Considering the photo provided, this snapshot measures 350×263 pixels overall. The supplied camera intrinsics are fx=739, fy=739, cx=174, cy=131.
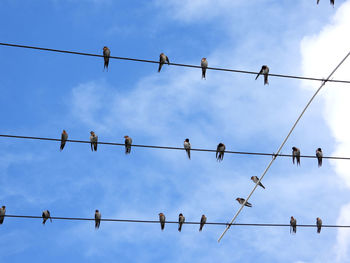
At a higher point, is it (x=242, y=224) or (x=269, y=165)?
(x=269, y=165)

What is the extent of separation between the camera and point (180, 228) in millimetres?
21141

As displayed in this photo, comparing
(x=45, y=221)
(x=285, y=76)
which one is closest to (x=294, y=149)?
(x=285, y=76)

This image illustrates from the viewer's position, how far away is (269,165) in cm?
1589

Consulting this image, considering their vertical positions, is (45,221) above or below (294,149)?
below

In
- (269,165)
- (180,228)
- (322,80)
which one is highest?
(322,80)

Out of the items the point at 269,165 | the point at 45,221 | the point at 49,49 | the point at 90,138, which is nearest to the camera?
the point at 49,49

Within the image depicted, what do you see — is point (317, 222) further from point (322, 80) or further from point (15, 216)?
point (15, 216)

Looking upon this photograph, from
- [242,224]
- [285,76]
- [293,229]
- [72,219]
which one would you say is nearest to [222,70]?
[285,76]

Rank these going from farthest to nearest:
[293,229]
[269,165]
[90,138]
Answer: [293,229]
[90,138]
[269,165]

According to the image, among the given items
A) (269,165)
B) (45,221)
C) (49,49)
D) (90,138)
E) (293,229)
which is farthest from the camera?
(293,229)

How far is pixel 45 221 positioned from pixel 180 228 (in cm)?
390

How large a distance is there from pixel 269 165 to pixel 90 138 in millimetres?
6799

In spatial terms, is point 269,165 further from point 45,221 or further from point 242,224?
point 45,221

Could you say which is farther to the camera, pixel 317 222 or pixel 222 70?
pixel 317 222
